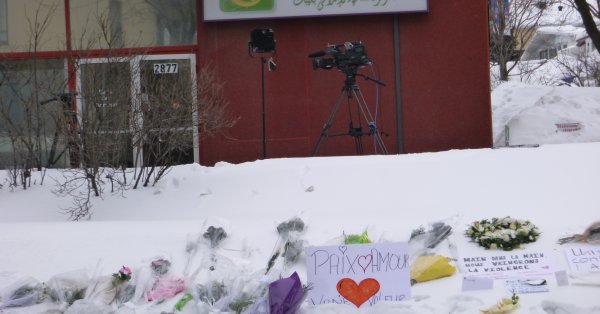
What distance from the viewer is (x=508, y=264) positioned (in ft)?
14.2

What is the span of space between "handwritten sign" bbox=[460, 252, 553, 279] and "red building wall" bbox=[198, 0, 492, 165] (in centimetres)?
623

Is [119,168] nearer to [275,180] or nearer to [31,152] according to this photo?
[31,152]

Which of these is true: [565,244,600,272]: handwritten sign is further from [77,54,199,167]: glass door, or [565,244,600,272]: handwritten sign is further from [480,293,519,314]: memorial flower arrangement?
[77,54,199,167]: glass door

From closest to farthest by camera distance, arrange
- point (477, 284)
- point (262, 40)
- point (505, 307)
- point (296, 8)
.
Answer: point (505, 307)
point (477, 284)
point (262, 40)
point (296, 8)

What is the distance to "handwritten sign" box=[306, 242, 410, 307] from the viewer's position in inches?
161

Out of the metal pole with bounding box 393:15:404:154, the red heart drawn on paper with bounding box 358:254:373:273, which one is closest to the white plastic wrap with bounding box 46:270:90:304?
the red heart drawn on paper with bounding box 358:254:373:273

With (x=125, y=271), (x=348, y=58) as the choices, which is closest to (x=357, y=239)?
(x=125, y=271)

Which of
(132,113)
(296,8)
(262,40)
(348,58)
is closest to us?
(132,113)

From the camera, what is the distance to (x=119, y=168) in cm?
712

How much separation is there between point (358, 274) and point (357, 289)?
0.09m

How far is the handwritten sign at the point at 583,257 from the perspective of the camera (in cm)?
421

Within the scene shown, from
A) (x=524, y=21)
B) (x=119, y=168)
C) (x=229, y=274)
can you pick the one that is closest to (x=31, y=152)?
(x=119, y=168)

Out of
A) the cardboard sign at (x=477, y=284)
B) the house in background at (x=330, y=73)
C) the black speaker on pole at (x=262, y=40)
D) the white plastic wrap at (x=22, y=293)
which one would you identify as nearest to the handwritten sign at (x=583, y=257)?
the cardboard sign at (x=477, y=284)

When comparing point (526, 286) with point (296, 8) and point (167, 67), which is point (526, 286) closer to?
point (296, 8)
